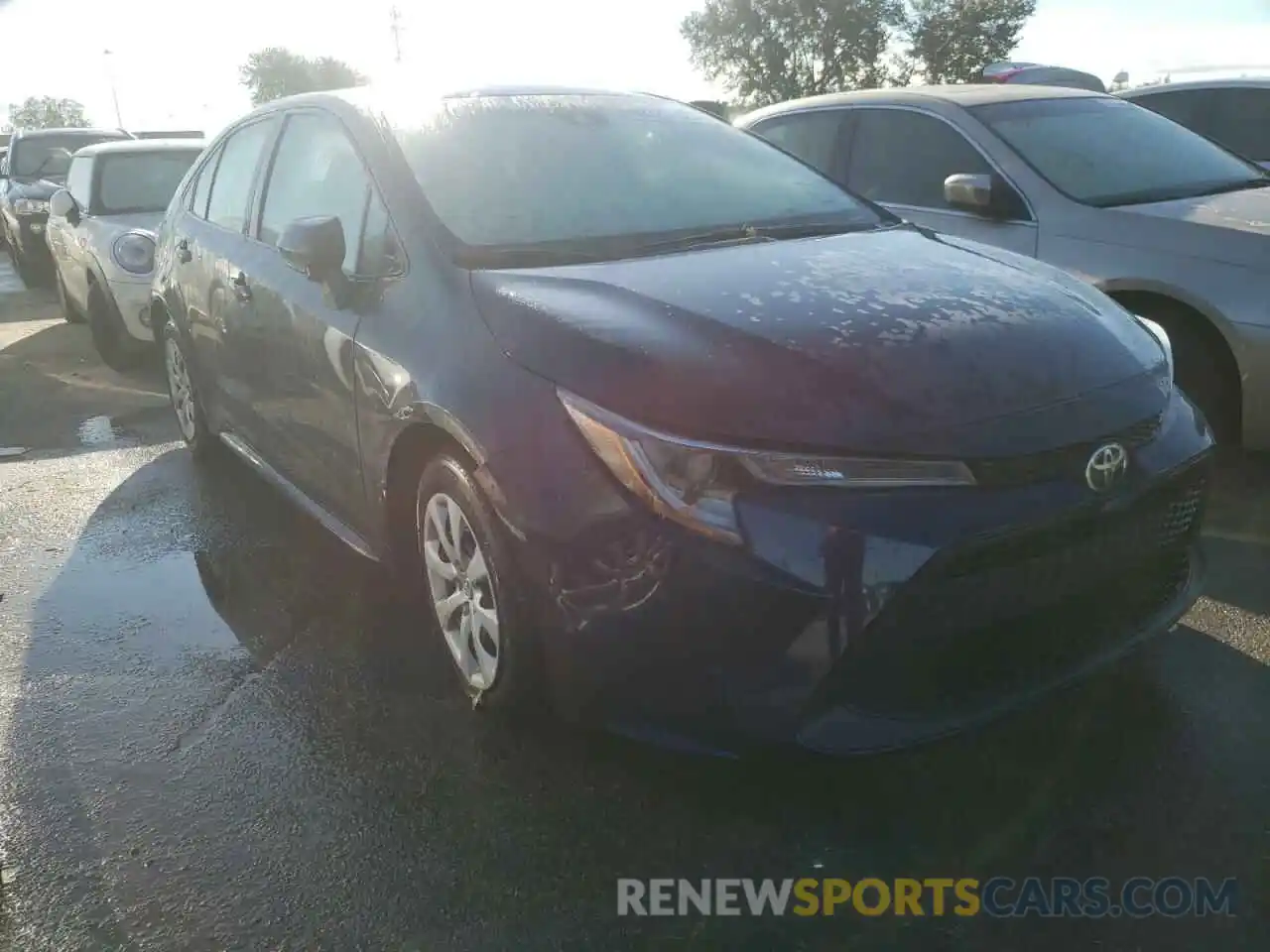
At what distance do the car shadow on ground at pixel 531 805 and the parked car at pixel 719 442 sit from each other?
258 mm

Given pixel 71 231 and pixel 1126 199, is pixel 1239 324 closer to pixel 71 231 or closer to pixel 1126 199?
pixel 1126 199

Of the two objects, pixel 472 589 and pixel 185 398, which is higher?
pixel 472 589

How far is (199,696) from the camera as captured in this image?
3270 millimetres

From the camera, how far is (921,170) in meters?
5.28

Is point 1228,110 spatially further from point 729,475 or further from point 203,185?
point 729,475

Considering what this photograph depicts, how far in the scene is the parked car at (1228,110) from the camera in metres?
7.25

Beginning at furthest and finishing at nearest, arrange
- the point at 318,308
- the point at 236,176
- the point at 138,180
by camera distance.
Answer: the point at 138,180 → the point at 236,176 → the point at 318,308

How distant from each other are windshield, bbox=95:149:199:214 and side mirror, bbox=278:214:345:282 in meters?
5.86

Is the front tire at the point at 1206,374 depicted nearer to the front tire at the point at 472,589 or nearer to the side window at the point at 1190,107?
the front tire at the point at 472,589

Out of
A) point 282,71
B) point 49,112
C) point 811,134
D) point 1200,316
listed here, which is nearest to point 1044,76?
point 811,134

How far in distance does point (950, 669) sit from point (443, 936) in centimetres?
113

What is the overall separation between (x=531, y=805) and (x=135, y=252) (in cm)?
609

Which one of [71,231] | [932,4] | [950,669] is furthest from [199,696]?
[932,4]

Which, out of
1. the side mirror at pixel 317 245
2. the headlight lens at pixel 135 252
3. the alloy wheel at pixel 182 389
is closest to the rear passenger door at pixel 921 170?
the side mirror at pixel 317 245
